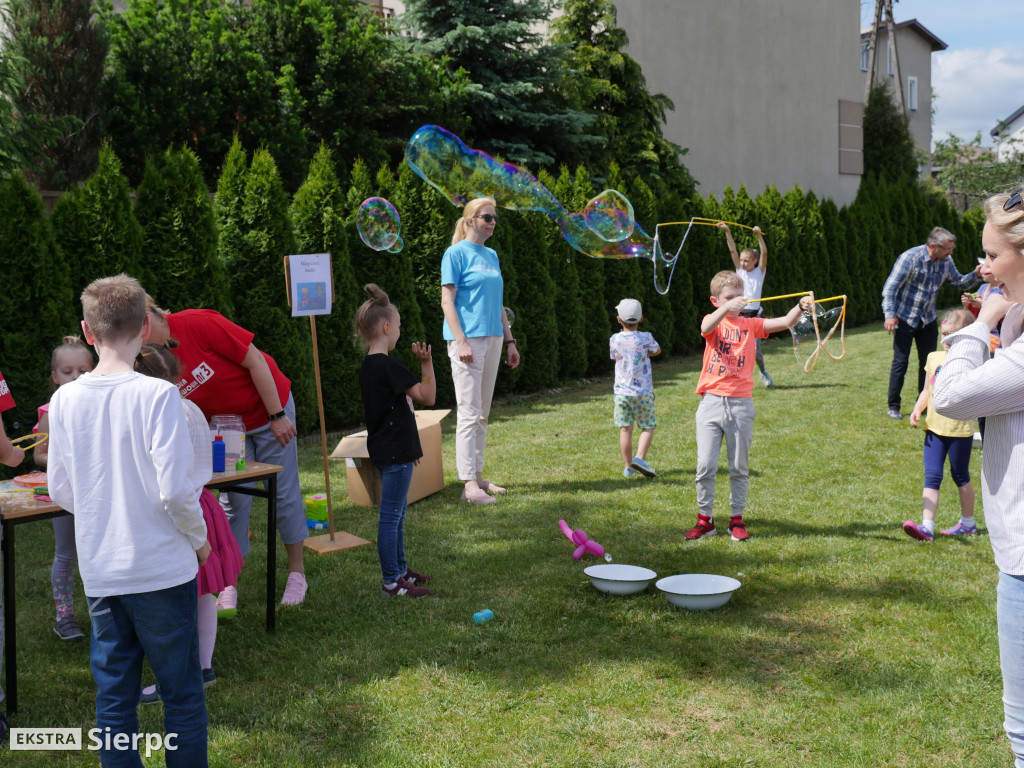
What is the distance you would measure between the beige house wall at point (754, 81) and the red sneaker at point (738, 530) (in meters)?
17.8

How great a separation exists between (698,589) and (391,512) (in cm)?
164

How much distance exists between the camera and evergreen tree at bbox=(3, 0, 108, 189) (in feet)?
47.8

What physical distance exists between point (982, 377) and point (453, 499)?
488cm

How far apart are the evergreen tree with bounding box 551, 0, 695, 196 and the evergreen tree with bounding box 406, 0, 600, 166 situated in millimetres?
1375

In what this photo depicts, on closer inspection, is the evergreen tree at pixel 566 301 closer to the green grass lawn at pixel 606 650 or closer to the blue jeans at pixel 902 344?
the blue jeans at pixel 902 344

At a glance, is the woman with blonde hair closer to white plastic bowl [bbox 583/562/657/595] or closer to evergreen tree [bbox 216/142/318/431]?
white plastic bowl [bbox 583/562/657/595]

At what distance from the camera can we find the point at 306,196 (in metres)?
9.82

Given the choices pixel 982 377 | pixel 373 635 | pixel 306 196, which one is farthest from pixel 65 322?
pixel 982 377

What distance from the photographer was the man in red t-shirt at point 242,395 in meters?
4.17

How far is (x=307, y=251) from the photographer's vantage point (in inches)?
382

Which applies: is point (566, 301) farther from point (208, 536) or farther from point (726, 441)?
point (208, 536)

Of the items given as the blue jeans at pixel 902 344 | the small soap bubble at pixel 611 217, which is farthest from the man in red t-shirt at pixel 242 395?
the blue jeans at pixel 902 344

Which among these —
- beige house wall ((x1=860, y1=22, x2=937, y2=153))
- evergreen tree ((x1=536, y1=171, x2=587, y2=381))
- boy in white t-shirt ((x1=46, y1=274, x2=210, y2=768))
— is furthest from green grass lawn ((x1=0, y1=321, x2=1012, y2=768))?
beige house wall ((x1=860, y1=22, x2=937, y2=153))

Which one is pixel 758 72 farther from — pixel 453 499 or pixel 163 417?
pixel 163 417
